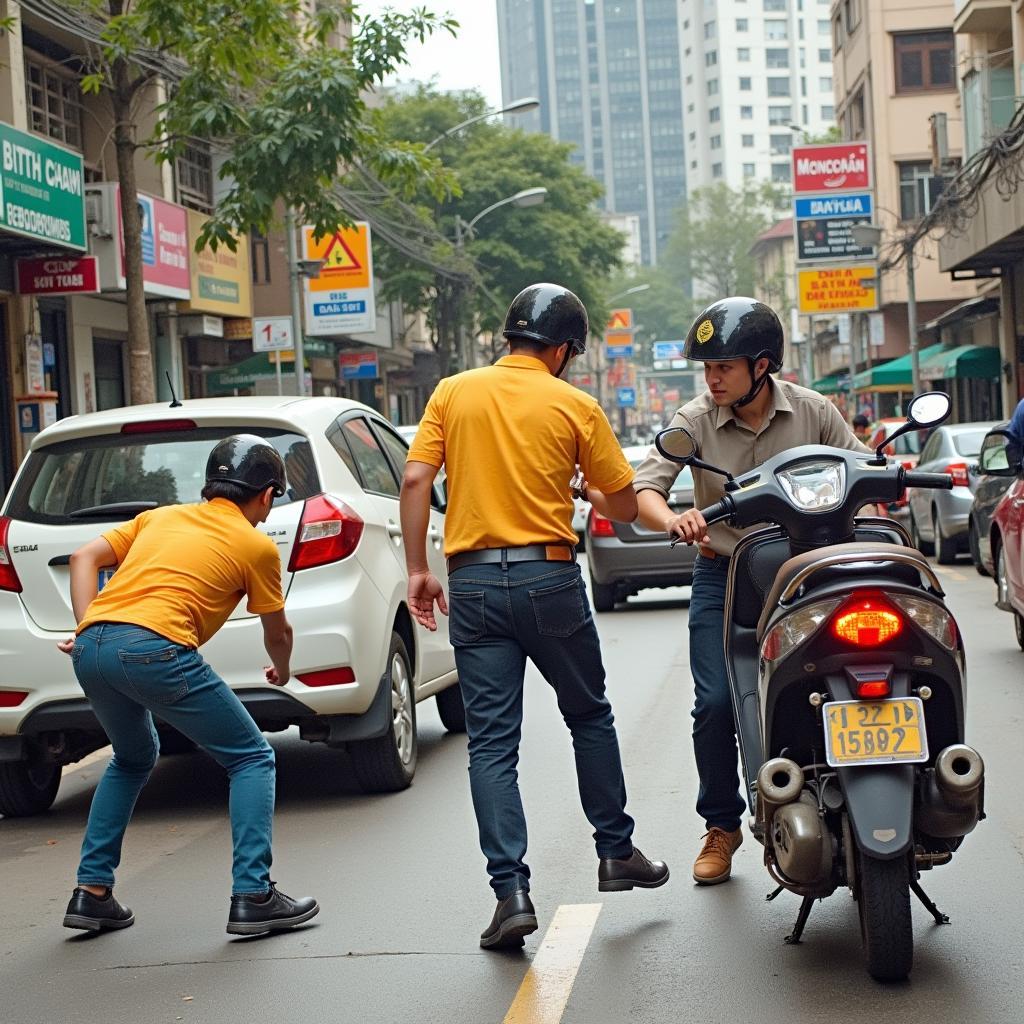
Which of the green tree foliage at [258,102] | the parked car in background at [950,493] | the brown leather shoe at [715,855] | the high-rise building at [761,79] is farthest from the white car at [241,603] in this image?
the high-rise building at [761,79]

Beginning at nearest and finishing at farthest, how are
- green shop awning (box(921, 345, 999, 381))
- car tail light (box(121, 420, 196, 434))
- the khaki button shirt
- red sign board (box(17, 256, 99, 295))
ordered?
the khaki button shirt < car tail light (box(121, 420, 196, 434)) < red sign board (box(17, 256, 99, 295)) < green shop awning (box(921, 345, 999, 381))

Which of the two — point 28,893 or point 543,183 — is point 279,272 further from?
point 28,893

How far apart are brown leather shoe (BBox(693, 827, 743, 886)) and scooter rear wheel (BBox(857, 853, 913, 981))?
1.24 m

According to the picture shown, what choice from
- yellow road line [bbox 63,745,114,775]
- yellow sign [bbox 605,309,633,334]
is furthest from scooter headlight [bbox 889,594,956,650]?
yellow sign [bbox 605,309,633,334]

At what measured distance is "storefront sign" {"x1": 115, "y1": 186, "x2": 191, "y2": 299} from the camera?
24.7 meters

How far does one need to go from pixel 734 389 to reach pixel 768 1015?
1847mm

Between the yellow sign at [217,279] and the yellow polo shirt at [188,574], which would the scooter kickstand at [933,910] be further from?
the yellow sign at [217,279]

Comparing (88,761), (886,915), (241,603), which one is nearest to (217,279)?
(88,761)

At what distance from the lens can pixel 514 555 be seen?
17.2 feet

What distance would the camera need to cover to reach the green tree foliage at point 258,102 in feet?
54.7

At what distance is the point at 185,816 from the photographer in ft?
25.6

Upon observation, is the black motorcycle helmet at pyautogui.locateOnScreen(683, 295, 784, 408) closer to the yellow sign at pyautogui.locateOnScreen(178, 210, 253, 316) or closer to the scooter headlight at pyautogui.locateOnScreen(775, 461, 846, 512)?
the scooter headlight at pyautogui.locateOnScreen(775, 461, 846, 512)

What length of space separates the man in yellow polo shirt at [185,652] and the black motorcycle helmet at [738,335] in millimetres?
1387

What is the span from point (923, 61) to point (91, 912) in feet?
174
